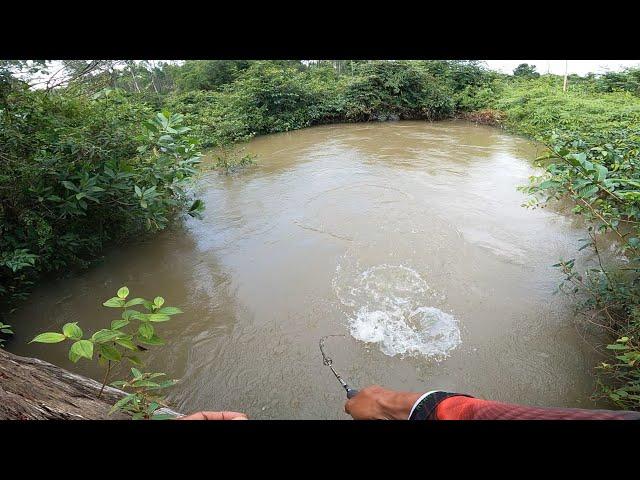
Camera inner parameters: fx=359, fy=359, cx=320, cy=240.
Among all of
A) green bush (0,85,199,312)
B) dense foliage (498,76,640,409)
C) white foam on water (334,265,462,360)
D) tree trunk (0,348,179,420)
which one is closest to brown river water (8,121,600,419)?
white foam on water (334,265,462,360)

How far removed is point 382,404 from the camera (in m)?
Result: 1.02

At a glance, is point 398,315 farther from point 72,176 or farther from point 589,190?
point 72,176

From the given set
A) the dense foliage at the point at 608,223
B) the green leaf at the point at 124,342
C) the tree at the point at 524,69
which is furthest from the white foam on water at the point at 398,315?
the tree at the point at 524,69

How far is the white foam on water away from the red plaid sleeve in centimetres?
227

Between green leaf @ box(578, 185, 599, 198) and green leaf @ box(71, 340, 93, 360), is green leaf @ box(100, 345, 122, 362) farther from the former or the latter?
green leaf @ box(578, 185, 599, 198)

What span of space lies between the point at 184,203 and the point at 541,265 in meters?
4.81

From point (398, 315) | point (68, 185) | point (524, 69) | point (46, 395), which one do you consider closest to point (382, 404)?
point (46, 395)

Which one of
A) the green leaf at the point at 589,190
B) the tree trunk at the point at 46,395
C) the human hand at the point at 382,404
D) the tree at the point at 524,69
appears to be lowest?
the tree trunk at the point at 46,395

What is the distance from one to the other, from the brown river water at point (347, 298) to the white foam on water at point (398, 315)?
0.01m

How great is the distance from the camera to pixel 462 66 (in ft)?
47.3

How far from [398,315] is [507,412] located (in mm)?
2796

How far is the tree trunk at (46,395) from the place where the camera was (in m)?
1.29

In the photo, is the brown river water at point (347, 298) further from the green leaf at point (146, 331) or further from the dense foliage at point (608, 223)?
the green leaf at point (146, 331)
